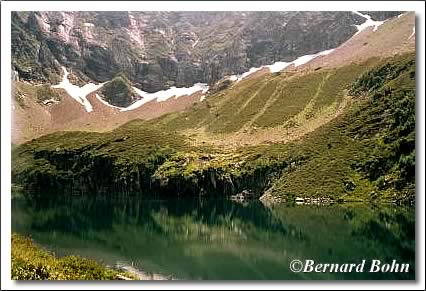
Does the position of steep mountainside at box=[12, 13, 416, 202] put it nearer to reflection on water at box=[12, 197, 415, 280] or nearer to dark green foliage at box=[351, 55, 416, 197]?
dark green foliage at box=[351, 55, 416, 197]

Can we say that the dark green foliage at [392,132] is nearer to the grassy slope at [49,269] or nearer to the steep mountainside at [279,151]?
the steep mountainside at [279,151]

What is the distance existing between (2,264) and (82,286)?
3229 millimetres

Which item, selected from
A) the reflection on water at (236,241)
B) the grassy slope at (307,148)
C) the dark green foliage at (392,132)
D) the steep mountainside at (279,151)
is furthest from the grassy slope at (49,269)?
the dark green foliage at (392,132)

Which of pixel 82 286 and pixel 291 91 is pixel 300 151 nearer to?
pixel 291 91

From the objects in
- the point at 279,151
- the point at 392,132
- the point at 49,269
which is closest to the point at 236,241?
the point at 49,269

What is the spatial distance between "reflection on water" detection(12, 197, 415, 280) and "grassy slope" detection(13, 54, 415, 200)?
25.0m

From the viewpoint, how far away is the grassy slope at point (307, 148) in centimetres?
9725

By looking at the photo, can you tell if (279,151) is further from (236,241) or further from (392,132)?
(236,241)

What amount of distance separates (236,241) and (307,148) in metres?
77.7

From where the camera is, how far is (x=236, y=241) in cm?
4822

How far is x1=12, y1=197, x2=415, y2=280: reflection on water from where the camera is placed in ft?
104

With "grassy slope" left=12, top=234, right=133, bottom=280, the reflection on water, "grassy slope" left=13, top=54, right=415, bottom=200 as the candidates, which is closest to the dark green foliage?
"grassy slope" left=13, top=54, right=415, bottom=200

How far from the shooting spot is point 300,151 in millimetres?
123188
